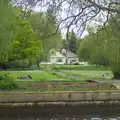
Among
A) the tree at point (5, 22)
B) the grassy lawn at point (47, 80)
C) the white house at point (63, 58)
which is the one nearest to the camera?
the tree at point (5, 22)

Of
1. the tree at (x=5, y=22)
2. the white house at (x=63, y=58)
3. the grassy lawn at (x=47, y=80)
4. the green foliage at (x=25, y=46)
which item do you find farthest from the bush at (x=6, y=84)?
the white house at (x=63, y=58)

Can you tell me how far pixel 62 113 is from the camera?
18.5 meters

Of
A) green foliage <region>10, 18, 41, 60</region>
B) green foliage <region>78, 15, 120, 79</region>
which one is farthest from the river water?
green foliage <region>10, 18, 41, 60</region>

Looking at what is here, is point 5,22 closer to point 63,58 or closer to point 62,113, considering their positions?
point 62,113

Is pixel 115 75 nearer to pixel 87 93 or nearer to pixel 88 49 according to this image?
pixel 87 93

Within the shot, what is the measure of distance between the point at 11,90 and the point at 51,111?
10.8ft

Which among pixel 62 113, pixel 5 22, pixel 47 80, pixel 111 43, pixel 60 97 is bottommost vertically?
pixel 62 113

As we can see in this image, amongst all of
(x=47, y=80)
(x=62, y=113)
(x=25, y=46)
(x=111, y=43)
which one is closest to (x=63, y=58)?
(x=25, y=46)

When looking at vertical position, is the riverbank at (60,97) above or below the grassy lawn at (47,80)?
below

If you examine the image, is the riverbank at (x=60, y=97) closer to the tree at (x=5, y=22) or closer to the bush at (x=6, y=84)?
the bush at (x=6, y=84)

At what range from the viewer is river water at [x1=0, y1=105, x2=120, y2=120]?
56.9 ft

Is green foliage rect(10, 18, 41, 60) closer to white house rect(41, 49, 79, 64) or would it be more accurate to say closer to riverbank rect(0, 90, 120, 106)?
riverbank rect(0, 90, 120, 106)

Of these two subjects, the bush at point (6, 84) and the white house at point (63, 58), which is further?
the white house at point (63, 58)

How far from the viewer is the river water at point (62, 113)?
1733 centimetres
